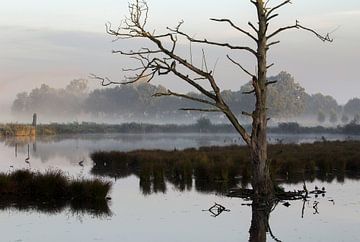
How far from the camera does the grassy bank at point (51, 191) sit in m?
19.5

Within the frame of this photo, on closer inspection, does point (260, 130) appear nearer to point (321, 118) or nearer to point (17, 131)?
point (17, 131)

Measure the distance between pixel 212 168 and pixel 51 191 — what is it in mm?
9195

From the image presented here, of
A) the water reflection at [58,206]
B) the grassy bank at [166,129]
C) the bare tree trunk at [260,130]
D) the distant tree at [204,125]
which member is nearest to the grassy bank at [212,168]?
the bare tree trunk at [260,130]

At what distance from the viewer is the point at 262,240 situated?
14.2 m

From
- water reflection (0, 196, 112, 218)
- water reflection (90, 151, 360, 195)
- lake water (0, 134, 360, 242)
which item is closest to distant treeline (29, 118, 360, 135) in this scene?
water reflection (90, 151, 360, 195)

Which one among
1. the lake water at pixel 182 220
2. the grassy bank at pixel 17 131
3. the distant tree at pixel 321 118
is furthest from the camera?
the distant tree at pixel 321 118

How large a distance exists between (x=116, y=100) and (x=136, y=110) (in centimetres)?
809

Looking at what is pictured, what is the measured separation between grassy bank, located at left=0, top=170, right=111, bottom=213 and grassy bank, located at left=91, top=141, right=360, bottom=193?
3.46 m

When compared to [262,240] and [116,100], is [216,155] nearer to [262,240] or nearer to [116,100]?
[262,240]

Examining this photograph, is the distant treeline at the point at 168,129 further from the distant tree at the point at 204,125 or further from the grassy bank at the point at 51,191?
the grassy bank at the point at 51,191

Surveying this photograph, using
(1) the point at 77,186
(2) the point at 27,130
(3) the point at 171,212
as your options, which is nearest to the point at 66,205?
(1) the point at 77,186

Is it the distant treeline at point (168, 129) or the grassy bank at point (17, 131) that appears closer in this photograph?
the grassy bank at point (17, 131)

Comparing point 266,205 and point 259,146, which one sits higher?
point 259,146

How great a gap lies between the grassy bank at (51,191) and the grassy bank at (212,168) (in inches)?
136
